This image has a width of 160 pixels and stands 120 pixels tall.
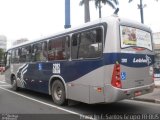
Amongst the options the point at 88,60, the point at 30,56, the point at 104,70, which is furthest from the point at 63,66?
the point at 30,56

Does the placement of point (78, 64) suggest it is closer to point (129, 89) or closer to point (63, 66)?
point (63, 66)

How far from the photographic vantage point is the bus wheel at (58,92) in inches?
424

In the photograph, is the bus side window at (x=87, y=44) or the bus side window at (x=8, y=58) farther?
the bus side window at (x=8, y=58)

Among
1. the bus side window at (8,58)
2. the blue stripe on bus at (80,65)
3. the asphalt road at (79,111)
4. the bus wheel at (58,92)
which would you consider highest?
the bus side window at (8,58)

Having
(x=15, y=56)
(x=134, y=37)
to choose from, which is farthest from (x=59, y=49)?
(x=15, y=56)

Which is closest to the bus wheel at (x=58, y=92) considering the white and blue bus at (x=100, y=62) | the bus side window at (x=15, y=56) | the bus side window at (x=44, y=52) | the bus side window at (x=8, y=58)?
the white and blue bus at (x=100, y=62)

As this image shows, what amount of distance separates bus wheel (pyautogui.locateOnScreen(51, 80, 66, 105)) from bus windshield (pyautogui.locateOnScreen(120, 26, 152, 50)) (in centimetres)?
332

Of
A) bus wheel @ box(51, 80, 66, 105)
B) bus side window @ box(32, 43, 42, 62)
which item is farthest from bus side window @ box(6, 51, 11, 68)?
bus wheel @ box(51, 80, 66, 105)

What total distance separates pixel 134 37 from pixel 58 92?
13.0 ft

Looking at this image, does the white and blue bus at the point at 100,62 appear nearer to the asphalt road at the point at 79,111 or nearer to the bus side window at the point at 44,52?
the bus side window at the point at 44,52

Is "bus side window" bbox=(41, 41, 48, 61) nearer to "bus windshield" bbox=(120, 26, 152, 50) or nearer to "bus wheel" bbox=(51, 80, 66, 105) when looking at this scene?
"bus wheel" bbox=(51, 80, 66, 105)

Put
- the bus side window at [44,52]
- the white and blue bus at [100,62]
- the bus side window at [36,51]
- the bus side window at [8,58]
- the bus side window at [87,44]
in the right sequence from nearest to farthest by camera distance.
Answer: the white and blue bus at [100,62] < the bus side window at [87,44] < the bus side window at [44,52] < the bus side window at [36,51] < the bus side window at [8,58]

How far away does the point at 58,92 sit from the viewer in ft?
36.8

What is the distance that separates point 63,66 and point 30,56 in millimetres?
3708
